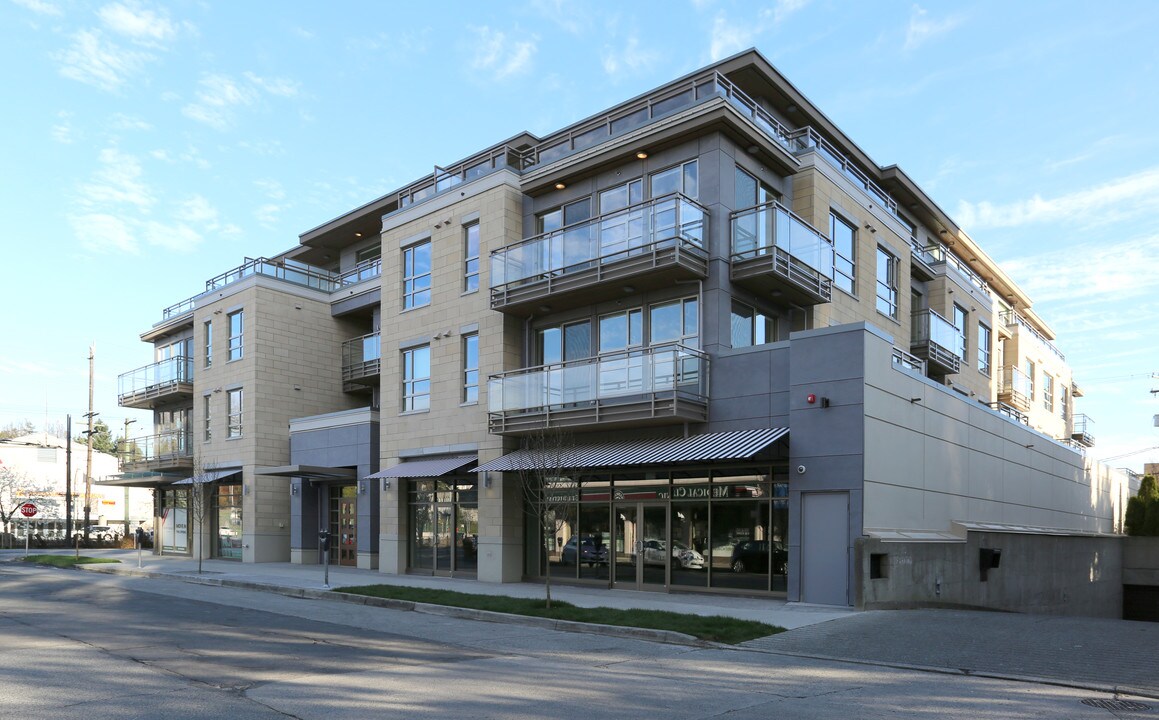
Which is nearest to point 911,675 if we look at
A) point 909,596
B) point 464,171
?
point 909,596

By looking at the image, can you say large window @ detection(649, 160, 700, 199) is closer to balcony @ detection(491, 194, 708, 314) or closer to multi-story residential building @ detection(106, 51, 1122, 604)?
multi-story residential building @ detection(106, 51, 1122, 604)

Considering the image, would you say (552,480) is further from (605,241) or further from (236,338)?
(236,338)

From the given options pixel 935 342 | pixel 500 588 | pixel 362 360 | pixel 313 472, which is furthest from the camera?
pixel 362 360

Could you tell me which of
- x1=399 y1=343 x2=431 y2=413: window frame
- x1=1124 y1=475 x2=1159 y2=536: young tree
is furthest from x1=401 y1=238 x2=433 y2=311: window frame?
x1=1124 y1=475 x2=1159 y2=536: young tree

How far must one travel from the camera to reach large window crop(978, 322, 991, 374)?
114 ft

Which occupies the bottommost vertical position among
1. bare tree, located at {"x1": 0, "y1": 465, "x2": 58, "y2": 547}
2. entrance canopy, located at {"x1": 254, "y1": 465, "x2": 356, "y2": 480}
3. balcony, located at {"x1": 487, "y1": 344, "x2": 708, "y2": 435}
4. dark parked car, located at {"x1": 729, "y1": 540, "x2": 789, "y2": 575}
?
bare tree, located at {"x1": 0, "y1": 465, "x2": 58, "y2": 547}

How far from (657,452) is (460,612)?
5.34m

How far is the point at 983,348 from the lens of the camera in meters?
35.3

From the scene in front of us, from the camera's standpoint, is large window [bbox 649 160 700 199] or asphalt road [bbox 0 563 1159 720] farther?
large window [bbox 649 160 700 199]

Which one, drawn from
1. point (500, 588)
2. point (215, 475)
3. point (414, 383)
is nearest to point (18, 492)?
point (215, 475)

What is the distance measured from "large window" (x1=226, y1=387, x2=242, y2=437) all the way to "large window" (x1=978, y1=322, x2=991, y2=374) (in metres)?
27.8

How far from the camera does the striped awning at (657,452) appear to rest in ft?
57.6

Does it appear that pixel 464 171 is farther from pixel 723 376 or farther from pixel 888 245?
pixel 888 245

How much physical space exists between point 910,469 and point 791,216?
6.09 meters
